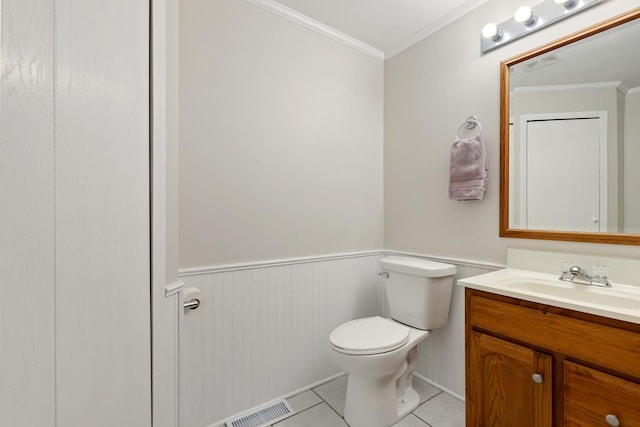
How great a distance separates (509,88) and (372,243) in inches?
51.1

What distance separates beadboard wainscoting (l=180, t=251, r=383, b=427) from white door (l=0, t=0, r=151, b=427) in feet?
2.52

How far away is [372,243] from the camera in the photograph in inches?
88.4

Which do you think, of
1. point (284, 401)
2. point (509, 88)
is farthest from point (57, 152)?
point (509, 88)

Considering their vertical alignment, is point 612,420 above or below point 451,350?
above

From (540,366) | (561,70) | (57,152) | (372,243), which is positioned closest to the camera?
(57,152)

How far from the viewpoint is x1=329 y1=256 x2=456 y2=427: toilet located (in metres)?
1.45

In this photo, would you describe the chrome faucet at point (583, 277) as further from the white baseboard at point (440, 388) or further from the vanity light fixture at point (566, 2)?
the vanity light fixture at point (566, 2)

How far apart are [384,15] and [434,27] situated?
354 mm

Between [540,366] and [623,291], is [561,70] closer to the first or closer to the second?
[623,291]

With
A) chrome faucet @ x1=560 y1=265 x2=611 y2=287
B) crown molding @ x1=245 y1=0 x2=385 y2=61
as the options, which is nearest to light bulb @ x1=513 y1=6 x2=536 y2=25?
crown molding @ x1=245 y1=0 x2=385 y2=61

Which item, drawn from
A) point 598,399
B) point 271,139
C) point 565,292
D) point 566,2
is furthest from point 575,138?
point 271,139

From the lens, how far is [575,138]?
4.55 feet

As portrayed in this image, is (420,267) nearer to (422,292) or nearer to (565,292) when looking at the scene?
(422,292)

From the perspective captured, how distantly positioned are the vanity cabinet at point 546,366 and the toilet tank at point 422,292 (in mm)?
377
